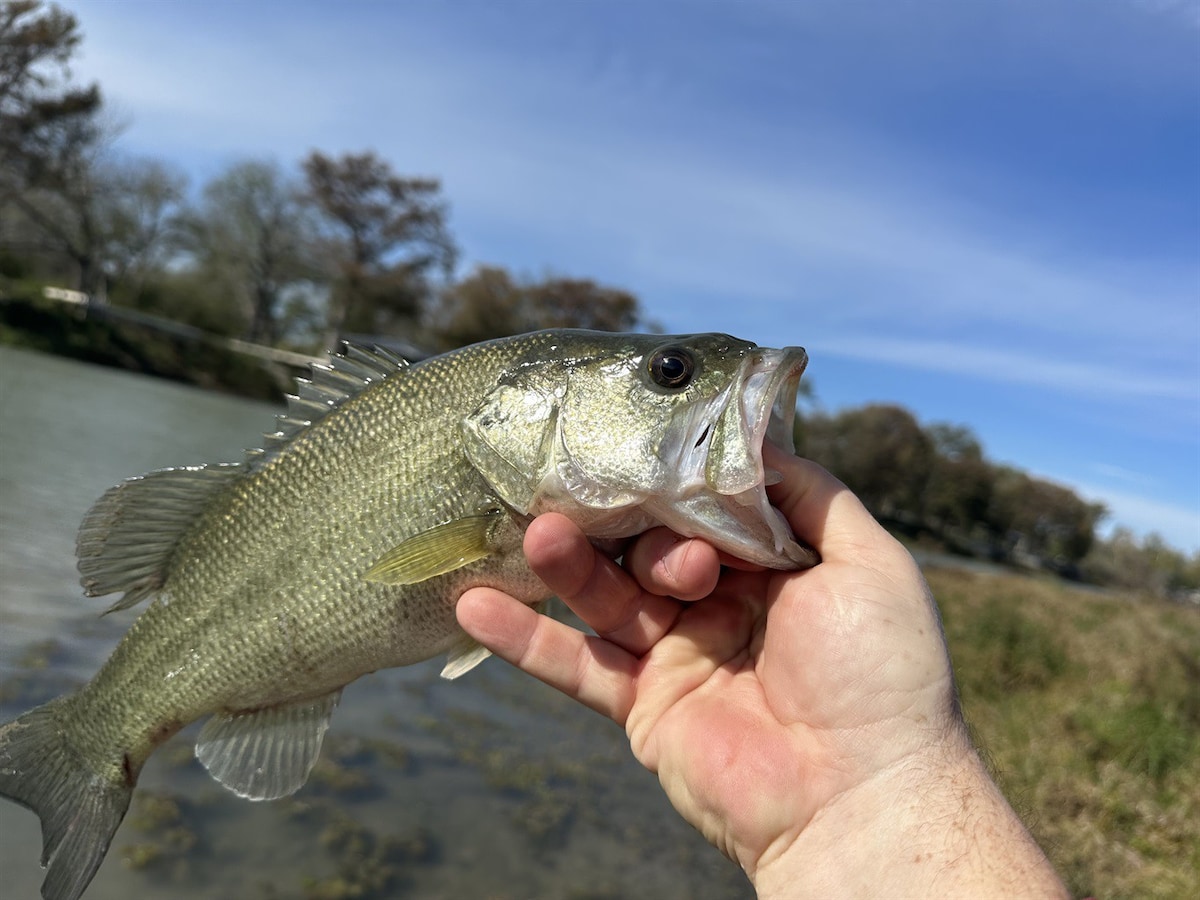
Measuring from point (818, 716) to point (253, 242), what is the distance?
166ft

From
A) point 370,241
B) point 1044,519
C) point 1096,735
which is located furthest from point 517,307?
point 1044,519

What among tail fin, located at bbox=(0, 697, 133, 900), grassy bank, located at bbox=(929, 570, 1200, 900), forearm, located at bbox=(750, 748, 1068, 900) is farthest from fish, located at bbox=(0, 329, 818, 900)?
grassy bank, located at bbox=(929, 570, 1200, 900)

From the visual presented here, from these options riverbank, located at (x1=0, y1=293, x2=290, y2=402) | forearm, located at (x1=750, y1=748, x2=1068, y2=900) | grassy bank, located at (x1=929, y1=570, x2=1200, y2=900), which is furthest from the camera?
riverbank, located at (x1=0, y1=293, x2=290, y2=402)

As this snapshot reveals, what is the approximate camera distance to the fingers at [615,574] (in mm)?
2424

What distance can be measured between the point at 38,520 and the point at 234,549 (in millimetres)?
8235

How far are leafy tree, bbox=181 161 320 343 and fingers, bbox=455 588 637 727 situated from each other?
161 ft

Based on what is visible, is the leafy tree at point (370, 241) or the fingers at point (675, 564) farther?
the leafy tree at point (370, 241)

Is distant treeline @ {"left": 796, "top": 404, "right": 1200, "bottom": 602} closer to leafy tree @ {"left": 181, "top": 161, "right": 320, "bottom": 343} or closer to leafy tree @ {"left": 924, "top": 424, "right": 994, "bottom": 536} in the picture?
leafy tree @ {"left": 924, "top": 424, "right": 994, "bottom": 536}

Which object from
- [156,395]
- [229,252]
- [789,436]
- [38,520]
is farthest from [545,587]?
[229,252]

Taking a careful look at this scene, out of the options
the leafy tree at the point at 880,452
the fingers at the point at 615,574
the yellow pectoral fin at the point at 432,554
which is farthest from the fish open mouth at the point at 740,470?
the leafy tree at the point at 880,452

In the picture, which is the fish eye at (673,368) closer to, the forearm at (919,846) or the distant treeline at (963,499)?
the forearm at (919,846)

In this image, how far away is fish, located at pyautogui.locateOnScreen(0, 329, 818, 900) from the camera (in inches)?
101

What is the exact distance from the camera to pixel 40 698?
5.43 meters

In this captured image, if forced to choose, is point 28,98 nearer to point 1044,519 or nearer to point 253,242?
point 253,242
